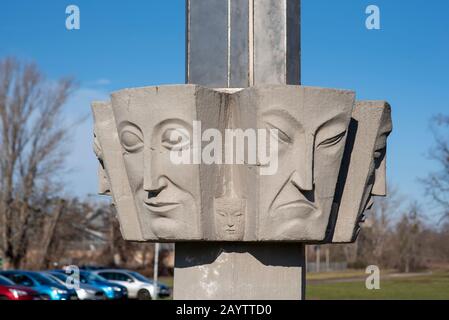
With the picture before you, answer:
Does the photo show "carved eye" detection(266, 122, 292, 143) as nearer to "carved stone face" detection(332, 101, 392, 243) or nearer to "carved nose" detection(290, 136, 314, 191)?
"carved nose" detection(290, 136, 314, 191)

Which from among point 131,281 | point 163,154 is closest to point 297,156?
point 163,154

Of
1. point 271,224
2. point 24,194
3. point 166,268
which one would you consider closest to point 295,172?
point 271,224

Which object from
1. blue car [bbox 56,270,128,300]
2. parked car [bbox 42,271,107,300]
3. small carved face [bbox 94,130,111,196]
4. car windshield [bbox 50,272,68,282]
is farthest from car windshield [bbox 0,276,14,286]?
small carved face [bbox 94,130,111,196]

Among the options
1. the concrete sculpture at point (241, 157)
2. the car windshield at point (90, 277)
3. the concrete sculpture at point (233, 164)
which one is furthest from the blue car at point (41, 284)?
the concrete sculpture at point (233, 164)

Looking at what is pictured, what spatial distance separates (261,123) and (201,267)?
1390 millimetres

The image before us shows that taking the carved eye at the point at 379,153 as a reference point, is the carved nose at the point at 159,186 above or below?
below

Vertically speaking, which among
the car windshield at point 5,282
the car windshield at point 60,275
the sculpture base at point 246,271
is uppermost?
the car windshield at point 60,275

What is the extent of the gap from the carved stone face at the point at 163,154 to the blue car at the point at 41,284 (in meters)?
17.4

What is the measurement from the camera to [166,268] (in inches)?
2074

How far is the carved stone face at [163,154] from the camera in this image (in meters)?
5.82

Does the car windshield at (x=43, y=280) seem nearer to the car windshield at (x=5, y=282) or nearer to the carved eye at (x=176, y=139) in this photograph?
the car windshield at (x=5, y=282)

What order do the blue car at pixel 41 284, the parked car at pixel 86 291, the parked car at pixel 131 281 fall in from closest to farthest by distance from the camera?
the blue car at pixel 41 284, the parked car at pixel 86 291, the parked car at pixel 131 281

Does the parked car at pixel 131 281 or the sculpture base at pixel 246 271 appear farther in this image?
the parked car at pixel 131 281
